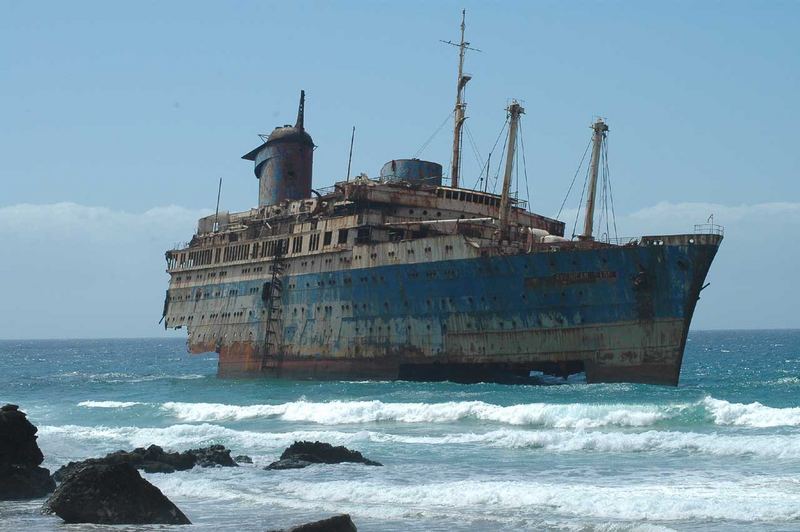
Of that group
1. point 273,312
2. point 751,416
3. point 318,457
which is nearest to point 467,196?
point 273,312

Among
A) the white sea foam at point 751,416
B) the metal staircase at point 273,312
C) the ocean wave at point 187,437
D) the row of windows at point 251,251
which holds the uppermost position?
the row of windows at point 251,251

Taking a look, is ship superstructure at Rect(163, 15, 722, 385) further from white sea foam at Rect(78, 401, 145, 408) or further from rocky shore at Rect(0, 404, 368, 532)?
rocky shore at Rect(0, 404, 368, 532)

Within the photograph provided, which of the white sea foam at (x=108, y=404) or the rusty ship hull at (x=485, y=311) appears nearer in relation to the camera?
the rusty ship hull at (x=485, y=311)

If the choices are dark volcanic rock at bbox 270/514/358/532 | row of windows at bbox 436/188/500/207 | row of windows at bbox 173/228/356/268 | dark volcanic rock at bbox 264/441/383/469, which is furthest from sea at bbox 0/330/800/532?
row of windows at bbox 436/188/500/207

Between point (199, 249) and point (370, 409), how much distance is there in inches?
1003

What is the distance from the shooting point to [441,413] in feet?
105

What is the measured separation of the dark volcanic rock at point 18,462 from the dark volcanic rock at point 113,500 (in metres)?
2.70

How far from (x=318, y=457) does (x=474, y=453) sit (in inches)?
156

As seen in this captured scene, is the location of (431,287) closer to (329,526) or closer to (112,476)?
(112,476)

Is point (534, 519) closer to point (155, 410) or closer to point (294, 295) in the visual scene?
point (155, 410)

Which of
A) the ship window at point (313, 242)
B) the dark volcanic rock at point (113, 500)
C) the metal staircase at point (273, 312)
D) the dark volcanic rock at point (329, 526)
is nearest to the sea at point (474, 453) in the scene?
the dark volcanic rock at point (113, 500)

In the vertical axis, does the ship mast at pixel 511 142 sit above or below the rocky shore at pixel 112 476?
above

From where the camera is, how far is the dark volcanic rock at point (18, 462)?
18425mm

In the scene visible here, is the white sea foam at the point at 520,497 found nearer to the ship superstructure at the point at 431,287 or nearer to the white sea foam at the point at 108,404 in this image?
the ship superstructure at the point at 431,287
